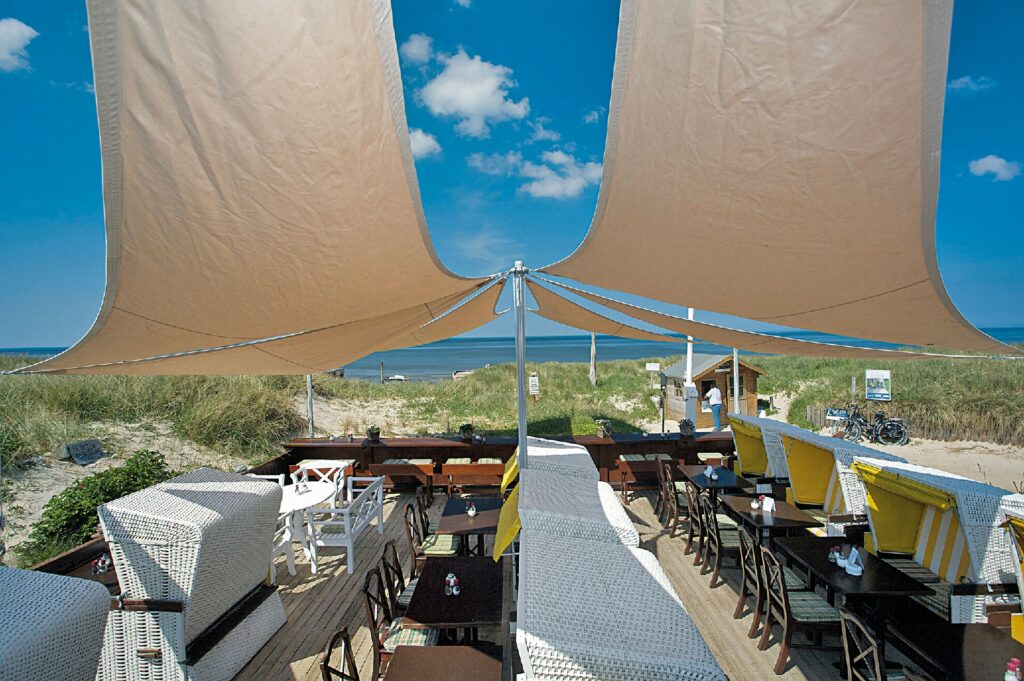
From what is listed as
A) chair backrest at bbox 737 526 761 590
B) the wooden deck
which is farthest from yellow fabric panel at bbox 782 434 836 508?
chair backrest at bbox 737 526 761 590

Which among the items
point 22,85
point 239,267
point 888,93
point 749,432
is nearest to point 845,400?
point 749,432

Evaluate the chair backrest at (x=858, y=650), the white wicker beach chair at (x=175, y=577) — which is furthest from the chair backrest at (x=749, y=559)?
the white wicker beach chair at (x=175, y=577)

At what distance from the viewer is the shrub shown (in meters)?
4.07

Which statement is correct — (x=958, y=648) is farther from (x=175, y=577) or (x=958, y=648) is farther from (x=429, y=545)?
(x=175, y=577)

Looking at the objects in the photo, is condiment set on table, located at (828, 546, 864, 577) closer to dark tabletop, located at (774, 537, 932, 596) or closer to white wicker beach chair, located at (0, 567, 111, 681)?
dark tabletop, located at (774, 537, 932, 596)

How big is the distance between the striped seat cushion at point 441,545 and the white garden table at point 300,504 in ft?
3.69

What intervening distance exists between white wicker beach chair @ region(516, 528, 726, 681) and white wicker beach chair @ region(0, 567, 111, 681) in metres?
1.56

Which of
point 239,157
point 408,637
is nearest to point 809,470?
point 408,637

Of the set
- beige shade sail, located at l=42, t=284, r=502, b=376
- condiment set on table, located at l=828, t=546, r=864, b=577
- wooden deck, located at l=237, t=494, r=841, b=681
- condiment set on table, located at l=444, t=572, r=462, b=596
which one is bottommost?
wooden deck, located at l=237, t=494, r=841, b=681

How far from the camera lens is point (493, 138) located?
522cm

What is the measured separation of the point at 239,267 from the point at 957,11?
7.26 feet

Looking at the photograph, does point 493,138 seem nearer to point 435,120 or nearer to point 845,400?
point 435,120

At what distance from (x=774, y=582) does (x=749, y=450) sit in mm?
3464

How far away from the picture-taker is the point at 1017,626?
9.22ft
